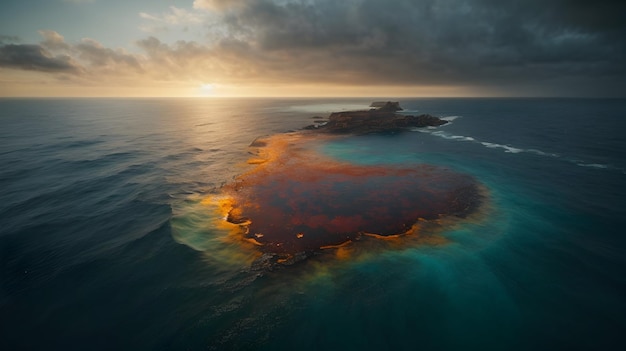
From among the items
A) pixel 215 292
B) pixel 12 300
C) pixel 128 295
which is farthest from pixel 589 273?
pixel 12 300

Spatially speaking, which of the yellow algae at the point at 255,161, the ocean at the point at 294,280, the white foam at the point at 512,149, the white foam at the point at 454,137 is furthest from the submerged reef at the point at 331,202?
the white foam at the point at 454,137

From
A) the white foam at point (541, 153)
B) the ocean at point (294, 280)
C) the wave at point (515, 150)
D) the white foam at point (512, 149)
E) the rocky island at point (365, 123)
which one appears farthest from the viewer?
the rocky island at point (365, 123)

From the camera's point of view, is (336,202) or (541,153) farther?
(541,153)

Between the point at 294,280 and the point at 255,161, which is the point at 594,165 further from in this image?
the point at 255,161

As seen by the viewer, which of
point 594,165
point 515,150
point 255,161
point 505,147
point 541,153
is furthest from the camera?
point 505,147

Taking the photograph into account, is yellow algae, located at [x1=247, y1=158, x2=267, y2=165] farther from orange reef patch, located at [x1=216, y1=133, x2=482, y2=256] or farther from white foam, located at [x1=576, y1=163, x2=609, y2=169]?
white foam, located at [x1=576, y1=163, x2=609, y2=169]

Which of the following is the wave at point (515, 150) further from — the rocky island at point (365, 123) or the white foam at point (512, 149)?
the rocky island at point (365, 123)

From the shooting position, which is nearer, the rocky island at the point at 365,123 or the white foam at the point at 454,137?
the white foam at the point at 454,137

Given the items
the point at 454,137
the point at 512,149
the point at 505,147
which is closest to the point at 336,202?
the point at 512,149
